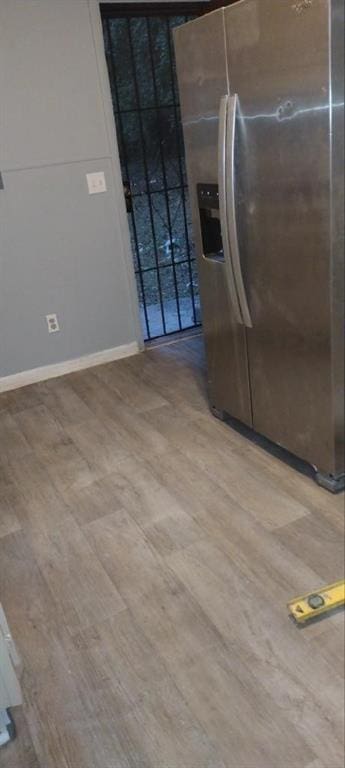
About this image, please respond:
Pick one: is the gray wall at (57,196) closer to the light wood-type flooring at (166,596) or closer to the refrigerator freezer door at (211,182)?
the light wood-type flooring at (166,596)

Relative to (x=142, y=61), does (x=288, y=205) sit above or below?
below

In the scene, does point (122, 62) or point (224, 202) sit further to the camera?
point (122, 62)

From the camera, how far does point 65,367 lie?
3.83m

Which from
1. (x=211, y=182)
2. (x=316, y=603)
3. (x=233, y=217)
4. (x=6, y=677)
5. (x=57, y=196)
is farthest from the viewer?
(x=57, y=196)

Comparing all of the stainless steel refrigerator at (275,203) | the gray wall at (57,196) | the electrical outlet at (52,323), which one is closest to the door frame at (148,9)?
the gray wall at (57,196)

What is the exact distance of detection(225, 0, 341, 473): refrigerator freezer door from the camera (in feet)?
6.07

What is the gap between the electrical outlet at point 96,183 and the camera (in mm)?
3553

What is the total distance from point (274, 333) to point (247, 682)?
1.26 meters

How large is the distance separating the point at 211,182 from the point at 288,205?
0.51 metres

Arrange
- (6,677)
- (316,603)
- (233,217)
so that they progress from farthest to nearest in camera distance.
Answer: (233,217) → (316,603) → (6,677)

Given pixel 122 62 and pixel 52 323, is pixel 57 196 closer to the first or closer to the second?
pixel 52 323

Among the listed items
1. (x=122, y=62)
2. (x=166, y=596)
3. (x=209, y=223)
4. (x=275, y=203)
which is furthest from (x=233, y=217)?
(x=122, y=62)

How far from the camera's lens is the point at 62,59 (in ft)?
10.8

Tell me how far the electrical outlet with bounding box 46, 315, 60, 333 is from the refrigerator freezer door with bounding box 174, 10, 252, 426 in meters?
1.22
